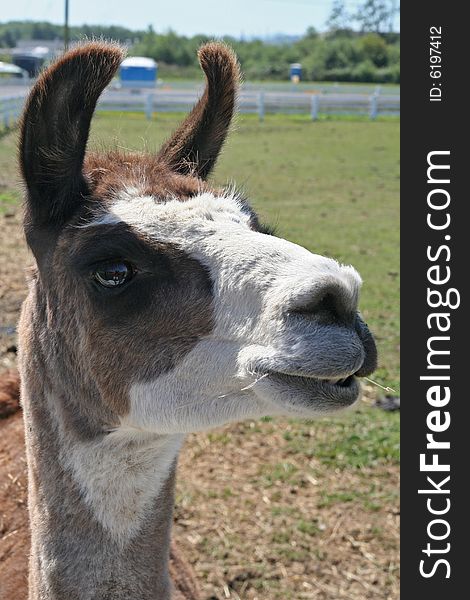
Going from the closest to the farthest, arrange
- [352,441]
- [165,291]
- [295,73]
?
[165,291] < [352,441] < [295,73]

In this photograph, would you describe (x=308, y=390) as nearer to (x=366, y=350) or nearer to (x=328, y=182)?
(x=366, y=350)

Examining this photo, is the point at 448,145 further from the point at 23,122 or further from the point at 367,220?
the point at 367,220

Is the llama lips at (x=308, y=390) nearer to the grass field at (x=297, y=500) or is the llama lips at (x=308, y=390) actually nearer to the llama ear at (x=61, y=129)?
the llama ear at (x=61, y=129)

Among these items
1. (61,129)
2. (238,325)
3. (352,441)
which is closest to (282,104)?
(352,441)

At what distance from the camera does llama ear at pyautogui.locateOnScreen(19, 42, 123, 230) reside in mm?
2420

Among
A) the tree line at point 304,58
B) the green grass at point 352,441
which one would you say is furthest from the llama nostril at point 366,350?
the tree line at point 304,58

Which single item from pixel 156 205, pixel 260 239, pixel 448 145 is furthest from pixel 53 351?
pixel 448 145

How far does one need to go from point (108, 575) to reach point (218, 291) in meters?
1.01

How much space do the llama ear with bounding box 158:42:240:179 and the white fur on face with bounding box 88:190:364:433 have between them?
547mm

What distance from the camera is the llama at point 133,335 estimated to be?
2.08 m

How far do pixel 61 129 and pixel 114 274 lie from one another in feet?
1.69

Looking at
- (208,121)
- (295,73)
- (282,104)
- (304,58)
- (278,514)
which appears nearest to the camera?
(208,121)

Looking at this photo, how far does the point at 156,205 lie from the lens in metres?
2.43

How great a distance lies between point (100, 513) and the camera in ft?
8.36
